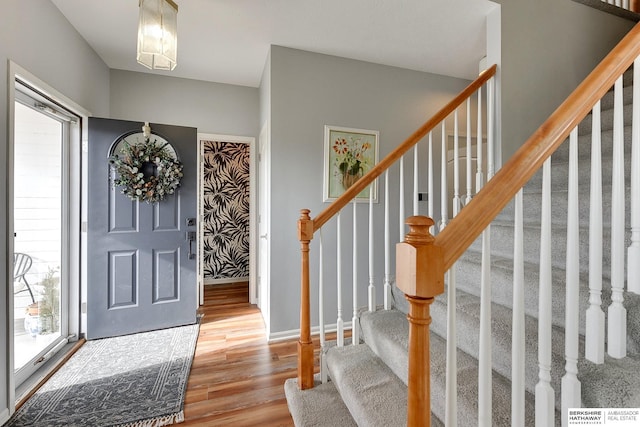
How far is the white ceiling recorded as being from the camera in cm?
212

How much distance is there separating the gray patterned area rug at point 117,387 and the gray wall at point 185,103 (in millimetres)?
2269

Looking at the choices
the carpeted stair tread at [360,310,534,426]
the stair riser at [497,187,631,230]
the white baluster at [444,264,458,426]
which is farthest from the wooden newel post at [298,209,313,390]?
the stair riser at [497,187,631,230]

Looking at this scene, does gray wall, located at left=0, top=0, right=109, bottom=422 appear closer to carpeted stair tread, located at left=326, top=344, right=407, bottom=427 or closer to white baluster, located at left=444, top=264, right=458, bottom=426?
carpeted stair tread, located at left=326, top=344, right=407, bottom=427

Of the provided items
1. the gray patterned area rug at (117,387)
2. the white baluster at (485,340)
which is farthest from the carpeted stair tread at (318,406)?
the white baluster at (485,340)

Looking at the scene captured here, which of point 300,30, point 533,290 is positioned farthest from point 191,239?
point 533,290

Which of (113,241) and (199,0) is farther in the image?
(113,241)

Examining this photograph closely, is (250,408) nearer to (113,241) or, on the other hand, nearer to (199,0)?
(113,241)

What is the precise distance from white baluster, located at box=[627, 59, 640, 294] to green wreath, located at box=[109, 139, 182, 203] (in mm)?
3036

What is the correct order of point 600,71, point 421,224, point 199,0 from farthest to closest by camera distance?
1. point 199,0
2. point 600,71
3. point 421,224

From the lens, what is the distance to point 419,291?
2.14 feet

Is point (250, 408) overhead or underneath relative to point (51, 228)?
underneath

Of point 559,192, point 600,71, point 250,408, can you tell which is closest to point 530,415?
point 600,71

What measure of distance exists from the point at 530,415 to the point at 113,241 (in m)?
3.12

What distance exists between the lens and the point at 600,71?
2.89ft
